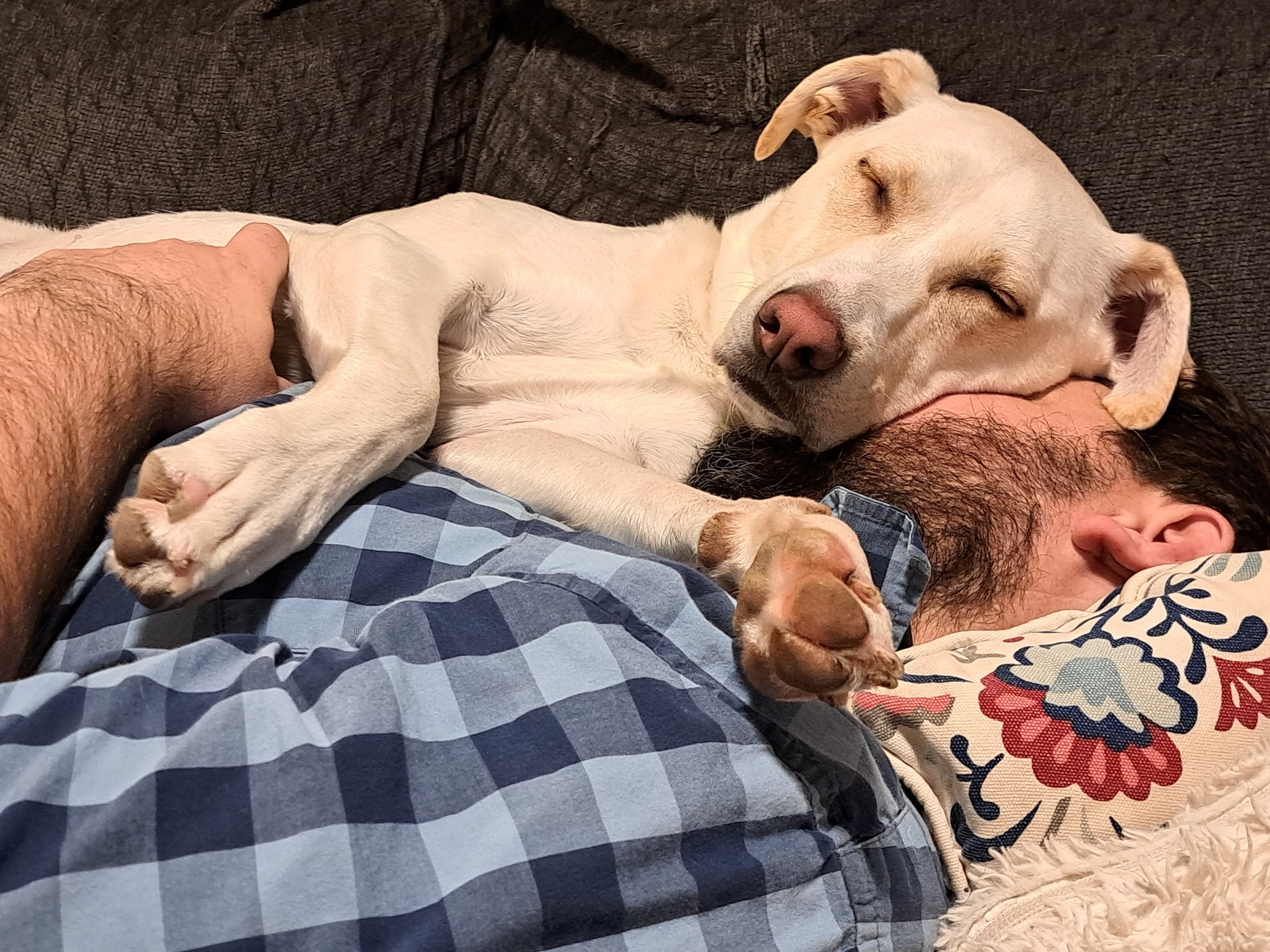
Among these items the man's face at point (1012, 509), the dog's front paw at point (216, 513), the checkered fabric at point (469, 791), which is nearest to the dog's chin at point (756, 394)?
the man's face at point (1012, 509)

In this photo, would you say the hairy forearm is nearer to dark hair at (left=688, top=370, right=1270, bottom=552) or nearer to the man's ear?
dark hair at (left=688, top=370, right=1270, bottom=552)

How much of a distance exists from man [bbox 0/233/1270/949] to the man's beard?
393mm

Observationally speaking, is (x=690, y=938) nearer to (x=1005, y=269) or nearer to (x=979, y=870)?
(x=979, y=870)

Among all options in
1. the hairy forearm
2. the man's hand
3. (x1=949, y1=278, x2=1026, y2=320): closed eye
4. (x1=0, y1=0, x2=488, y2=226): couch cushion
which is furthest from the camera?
(x1=0, y1=0, x2=488, y2=226): couch cushion

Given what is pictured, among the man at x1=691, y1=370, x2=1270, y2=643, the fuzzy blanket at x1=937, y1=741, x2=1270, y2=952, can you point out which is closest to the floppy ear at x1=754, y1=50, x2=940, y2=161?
the man at x1=691, y1=370, x2=1270, y2=643

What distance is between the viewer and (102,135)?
83.3 inches

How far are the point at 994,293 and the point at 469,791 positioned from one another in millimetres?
1241

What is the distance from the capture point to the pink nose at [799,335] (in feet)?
4.80

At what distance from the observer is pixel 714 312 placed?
1.72 m

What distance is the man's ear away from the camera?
1.29 metres

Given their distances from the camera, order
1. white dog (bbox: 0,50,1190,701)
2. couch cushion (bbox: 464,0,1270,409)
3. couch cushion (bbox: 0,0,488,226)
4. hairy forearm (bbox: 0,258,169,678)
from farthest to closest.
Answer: couch cushion (bbox: 0,0,488,226)
couch cushion (bbox: 464,0,1270,409)
white dog (bbox: 0,50,1190,701)
hairy forearm (bbox: 0,258,169,678)

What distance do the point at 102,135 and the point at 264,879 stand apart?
78.1 inches

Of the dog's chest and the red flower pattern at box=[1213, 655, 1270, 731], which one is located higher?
the red flower pattern at box=[1213, 655, 1270, 731]

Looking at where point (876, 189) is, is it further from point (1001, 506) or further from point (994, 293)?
point (1001, 506)
